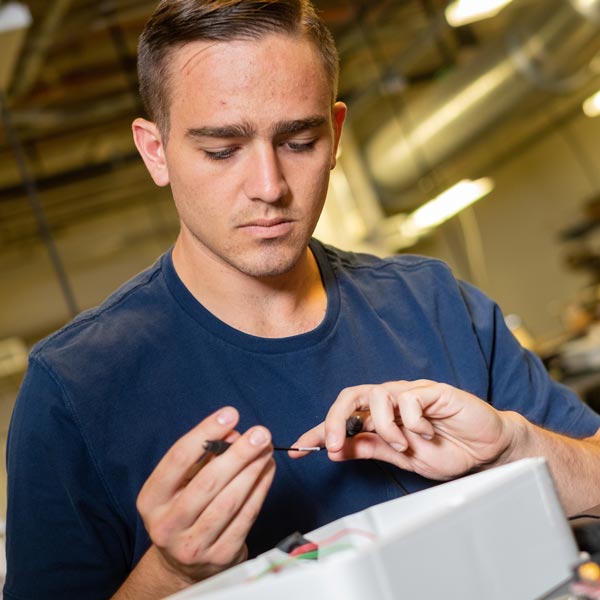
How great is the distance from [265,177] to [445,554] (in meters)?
0.56

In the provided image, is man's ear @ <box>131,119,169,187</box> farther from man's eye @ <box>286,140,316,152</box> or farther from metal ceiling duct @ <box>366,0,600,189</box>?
metal ceiling duct @ <box>366,0,600,189</box>

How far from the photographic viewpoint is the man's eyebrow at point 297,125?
3.57 feet

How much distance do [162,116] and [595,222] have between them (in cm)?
610

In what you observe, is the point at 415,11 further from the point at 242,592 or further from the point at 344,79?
the point at 242,592

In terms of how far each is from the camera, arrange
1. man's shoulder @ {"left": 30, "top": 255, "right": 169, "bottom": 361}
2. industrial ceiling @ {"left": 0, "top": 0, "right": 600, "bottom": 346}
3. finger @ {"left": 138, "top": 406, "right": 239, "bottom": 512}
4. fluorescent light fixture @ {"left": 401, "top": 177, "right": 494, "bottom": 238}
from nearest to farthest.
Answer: finger @ {"left": 138, "top": 406, "right": 239, "bottom": 512} < man's shoulder @ {"left": 30, "top": 255, "right": 169, "bottom": 361} < industrial ceiling @ {"left": 0, "top": 0, "right": 600, "bottom": 346} < fluorescent light fixture @ {"left": 401, "top": 177, "right": 494, "bottom": 238}

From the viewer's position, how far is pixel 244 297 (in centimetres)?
122

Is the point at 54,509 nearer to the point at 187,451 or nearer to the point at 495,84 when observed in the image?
the point at 187,451

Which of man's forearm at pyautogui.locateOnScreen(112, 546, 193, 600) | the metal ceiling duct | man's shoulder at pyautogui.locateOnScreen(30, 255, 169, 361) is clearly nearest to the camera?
man's forearm at pyautogui.locateOnScreen(112, 546, 193, 600)

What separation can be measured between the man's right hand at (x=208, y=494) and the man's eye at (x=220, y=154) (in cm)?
40

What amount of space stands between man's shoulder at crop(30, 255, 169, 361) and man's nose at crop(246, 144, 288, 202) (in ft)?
0.84

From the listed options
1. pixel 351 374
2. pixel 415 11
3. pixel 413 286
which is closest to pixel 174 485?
pixel 351 374

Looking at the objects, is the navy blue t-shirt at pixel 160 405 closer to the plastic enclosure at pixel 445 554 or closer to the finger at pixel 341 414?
the finger at pixel 341 414

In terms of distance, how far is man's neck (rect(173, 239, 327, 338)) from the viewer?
1.22m

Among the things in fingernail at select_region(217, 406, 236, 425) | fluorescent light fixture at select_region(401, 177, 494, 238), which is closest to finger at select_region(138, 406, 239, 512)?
fingernail at select_region(217, 406, 236, 425)
